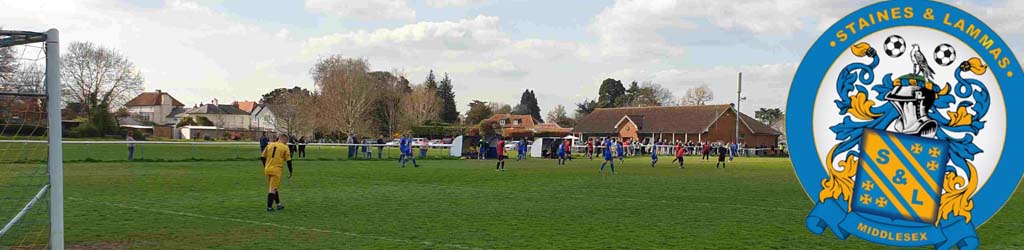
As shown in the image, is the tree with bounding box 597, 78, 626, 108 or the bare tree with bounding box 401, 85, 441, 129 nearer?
the bare tree with bounding box 401, 85, 441, 129

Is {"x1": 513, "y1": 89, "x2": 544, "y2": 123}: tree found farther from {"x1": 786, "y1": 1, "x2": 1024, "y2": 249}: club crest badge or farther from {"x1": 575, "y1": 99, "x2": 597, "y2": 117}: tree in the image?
{"x1": 786, "y1": 1, "x2": 1024, "y2": 249}: club crest badge

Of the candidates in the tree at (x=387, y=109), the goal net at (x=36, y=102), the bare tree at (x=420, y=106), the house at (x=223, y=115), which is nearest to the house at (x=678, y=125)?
the bare tree at (x=420, y=106)

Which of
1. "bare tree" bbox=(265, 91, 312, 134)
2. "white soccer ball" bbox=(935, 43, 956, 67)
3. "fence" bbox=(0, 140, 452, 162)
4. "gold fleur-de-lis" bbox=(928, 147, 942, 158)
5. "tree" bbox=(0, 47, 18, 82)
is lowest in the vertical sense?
"fence" bbox=(0, 140, 452, 162)

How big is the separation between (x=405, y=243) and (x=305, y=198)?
7866 mm

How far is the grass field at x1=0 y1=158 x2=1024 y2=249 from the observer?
36.6ft

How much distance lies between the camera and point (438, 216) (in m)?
14.4

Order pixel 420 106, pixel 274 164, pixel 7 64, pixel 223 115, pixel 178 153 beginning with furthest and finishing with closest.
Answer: pixel 223 115 → pixel 420 106 → pixel 178 153 → pixel 274 164 → pixel 7 64

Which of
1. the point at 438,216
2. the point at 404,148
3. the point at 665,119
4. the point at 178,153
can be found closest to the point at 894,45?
the point at 438,216

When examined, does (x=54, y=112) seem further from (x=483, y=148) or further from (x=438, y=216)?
(x=483, y=148)

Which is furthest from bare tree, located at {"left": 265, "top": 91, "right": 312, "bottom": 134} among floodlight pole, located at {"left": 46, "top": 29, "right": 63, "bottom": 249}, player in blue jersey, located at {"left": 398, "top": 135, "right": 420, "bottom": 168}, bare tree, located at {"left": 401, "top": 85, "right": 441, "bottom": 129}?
floodlight pole, located at {"left": 46, "top": 29, "right": 63, "bottom": 249}

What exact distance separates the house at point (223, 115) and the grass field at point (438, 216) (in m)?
116

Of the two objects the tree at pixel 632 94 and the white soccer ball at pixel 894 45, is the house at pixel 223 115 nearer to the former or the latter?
the tree at pixel 632 94

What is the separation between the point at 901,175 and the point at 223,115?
144 metres

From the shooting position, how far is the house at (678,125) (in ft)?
272
